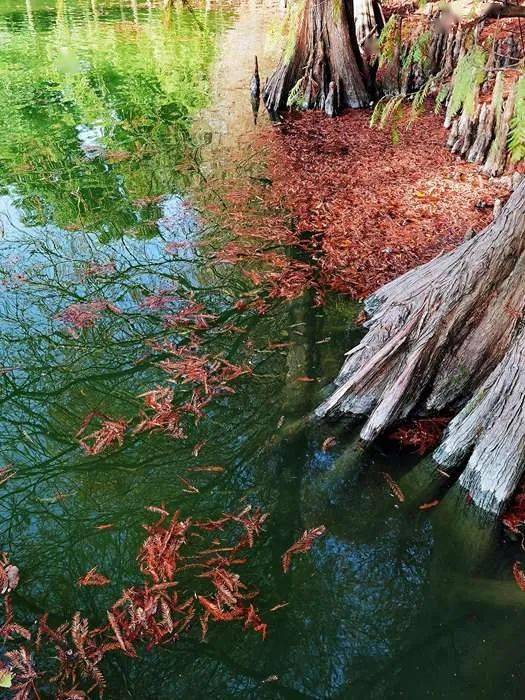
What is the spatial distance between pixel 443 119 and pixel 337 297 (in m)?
5.31

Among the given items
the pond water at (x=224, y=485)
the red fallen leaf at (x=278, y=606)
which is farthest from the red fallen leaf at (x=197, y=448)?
the red fallen leaf at (x=278, y=606)

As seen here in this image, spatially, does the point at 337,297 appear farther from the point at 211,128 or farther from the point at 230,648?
the point at 211,128

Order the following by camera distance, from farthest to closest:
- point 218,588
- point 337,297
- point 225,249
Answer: point 225,249, point 337,297, point 218,588

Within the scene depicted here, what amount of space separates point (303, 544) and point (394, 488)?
684 mm

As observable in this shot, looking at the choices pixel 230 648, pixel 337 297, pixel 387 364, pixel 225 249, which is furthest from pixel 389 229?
pixel 230 648

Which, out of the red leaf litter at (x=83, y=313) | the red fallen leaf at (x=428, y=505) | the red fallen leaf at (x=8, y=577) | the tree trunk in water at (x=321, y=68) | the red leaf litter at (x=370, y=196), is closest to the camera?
the red fallen leaf at (x=8, y=577)

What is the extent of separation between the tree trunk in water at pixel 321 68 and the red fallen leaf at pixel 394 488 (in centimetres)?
733

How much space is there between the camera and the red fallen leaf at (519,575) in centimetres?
294

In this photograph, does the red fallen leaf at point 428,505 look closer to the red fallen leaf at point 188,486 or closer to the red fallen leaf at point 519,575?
the red fallen leaf at point 519,575

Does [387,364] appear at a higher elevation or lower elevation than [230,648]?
higher

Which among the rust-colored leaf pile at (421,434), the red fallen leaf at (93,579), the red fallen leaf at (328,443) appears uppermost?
the rust-colored leaf pile at (421,434)

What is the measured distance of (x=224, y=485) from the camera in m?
3.46

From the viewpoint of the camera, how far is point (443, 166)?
23.5ft

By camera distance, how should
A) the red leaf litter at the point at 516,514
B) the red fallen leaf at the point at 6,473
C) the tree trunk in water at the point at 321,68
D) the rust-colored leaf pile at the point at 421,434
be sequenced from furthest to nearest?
the tree trunk in water at the point at 321,68 < the rust-colored leaf pile at the point at 421,434 < the red fallen leaf at the point at 6,473 < the red leaf litter at the point at 516,514
